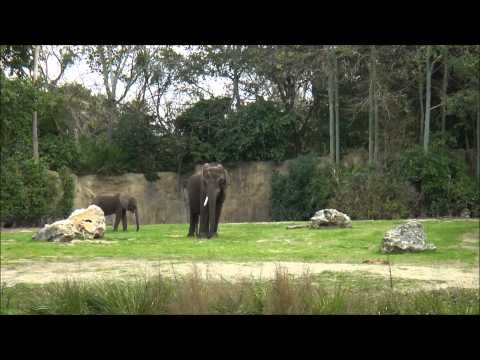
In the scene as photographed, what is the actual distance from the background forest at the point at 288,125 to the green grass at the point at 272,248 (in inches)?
287

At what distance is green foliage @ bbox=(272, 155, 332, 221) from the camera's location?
2509 centimetres

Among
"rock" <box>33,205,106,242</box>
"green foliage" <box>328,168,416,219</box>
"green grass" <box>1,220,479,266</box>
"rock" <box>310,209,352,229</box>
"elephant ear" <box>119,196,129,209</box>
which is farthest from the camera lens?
"green foliage" <box>328,168,416,219</box>

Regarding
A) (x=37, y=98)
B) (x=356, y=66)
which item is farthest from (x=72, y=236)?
(x=356, y=66)

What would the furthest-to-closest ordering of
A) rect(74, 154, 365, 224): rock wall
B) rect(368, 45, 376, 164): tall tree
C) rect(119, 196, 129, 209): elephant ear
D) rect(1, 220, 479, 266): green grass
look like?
rect(74, 154, 365, 224): rock wall, rect(368, 45, 376, 164): tall tree, rect(119, 196, 129, 209): elephant ear, rect(1, 220, 479, 266): green grass

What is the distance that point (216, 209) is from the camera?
14.9 m

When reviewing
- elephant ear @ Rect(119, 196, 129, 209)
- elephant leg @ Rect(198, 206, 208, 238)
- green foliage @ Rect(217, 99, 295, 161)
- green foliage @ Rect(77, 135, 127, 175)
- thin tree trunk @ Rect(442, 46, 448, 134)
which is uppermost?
thin tree trunk @ Rect(442, 46, 448, 134)

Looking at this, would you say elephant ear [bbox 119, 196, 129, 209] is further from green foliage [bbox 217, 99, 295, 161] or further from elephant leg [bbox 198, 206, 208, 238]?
green foliage [bbox 217, 99, 295, 161]

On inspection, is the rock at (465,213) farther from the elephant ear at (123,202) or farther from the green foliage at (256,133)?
the elephant ear at (123,202)

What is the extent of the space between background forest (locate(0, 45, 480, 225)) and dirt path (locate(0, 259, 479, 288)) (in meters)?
10.4

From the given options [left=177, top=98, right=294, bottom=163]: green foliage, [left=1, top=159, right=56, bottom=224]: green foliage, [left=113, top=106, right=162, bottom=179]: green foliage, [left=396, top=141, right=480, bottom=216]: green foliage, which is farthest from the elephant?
[left=396, top=141, right=480, bottom=216]: green foliage

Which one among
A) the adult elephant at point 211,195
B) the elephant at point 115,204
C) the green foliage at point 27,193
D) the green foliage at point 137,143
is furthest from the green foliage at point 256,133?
the adult elephant at point 211,195

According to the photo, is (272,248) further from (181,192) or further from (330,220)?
(181,192)

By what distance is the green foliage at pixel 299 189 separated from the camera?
25.1m
